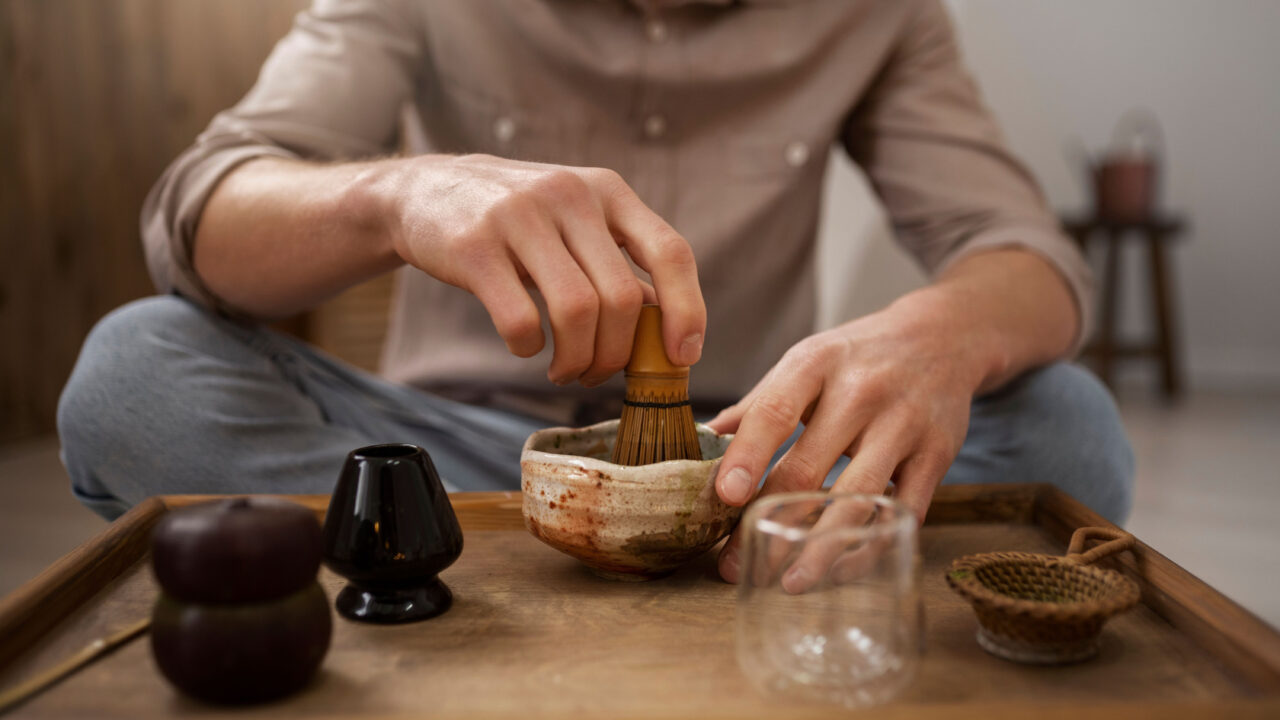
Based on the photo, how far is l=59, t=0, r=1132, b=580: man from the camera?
2.11 feet

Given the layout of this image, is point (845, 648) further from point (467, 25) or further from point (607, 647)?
point (467, 25)

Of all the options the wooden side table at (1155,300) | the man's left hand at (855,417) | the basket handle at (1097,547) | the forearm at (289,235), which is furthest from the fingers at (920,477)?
the wooden side table at (1155,300)

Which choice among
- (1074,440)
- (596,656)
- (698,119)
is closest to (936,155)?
(698,119)

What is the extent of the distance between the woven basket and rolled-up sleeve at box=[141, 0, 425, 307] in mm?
801

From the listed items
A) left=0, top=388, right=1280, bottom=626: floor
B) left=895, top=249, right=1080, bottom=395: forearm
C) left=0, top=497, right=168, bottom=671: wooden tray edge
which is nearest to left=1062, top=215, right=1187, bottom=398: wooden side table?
left=0, top=388, right=1280, bottom=626: floor

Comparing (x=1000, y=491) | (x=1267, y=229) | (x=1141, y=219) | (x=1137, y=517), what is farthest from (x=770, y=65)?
(x=1267, y=229)

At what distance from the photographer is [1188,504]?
1.96m

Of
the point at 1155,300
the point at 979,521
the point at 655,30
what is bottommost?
the point at 1155,300

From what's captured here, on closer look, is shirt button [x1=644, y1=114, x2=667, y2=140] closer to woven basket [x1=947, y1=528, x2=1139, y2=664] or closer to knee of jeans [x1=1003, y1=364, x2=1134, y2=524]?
knee of jeans [x1=1003, y1=364, x2=1134, y2=524]

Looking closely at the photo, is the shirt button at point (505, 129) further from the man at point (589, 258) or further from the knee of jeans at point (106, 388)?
the knee of jeans at point (106, 388)

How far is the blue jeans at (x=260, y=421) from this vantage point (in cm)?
88

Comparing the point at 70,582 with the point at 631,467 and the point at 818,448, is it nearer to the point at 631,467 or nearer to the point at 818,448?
the point at 631,467

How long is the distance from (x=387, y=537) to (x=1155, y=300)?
3409mm

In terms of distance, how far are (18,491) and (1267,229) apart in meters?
4.26
